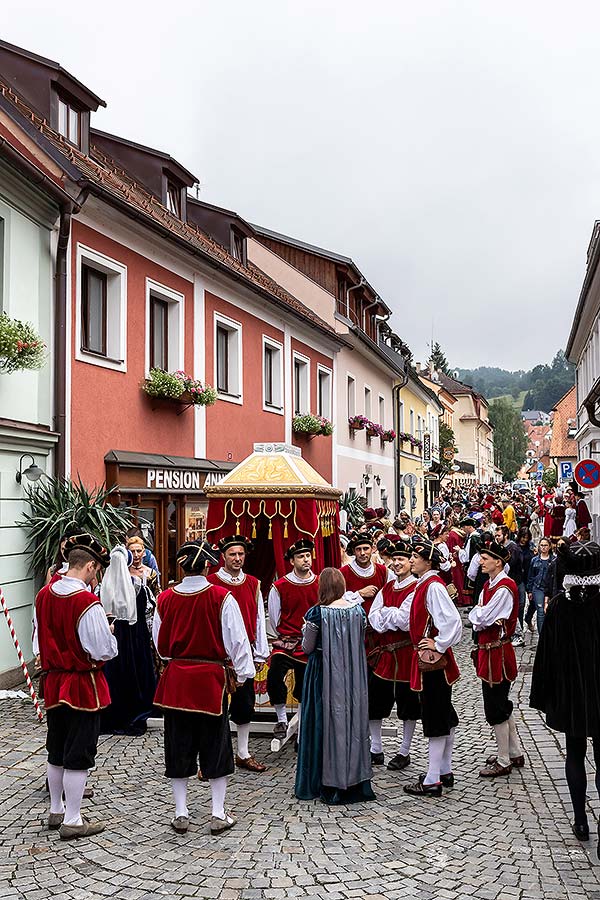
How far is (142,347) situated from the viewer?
531 inches

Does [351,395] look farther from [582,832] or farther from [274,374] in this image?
[582,832]

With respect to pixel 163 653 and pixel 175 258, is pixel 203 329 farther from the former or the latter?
pixel 163 653

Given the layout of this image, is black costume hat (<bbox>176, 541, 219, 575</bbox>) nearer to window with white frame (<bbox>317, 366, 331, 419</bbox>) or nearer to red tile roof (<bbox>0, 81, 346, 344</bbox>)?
red tile roof (<bbox>0, 81, 346, 344</bbox>)

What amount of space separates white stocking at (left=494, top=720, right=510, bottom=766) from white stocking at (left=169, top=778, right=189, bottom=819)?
2.60 meters

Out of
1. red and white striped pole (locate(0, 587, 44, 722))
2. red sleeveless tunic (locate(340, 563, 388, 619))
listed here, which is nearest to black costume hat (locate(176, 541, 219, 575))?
red sleeveless tunic (locate(340, 563, 388, 619))

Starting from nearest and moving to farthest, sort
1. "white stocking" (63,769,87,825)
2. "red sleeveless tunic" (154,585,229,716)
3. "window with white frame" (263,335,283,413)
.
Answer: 1. "white stocking" (63,769,87,825)
2. "red sleeveless tunic" (154,585,229,716)
3. "window with white frame" (263,335,283,413)

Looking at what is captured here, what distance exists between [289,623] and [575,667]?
310cm

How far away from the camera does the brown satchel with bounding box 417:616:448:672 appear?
6426mm

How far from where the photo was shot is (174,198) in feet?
57.4

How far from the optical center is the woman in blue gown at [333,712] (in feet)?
20.3

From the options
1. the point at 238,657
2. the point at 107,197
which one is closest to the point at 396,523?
the point at 107,197

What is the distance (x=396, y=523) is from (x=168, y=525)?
3.94 metres

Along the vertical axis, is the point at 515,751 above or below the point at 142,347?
below

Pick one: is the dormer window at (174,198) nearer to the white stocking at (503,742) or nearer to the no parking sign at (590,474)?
the no parking sign at (590,474)
